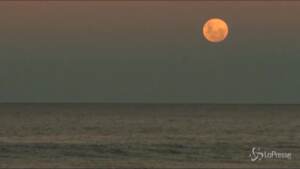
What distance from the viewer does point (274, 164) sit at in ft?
91.2

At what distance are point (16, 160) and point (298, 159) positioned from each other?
1328cm

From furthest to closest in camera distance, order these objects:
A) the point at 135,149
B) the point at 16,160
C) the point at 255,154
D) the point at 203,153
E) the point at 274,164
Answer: the point at 135,149 < the point at 203,153 < the point at 255,154 < the point at 16,160 < the point at 274,164

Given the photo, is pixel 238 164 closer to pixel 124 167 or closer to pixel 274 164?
pixel 274 164

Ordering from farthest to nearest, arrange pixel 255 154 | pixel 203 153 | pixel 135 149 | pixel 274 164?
pixel 135 149
pixel 203 153
pixel 255 154
pixel 274 164

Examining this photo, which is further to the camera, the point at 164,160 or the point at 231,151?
the point at 231,151

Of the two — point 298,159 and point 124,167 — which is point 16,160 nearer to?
point 124,167

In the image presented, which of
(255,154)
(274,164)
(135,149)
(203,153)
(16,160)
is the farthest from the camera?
(135,149)

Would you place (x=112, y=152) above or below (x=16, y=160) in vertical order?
above

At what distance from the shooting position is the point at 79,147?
127 feet

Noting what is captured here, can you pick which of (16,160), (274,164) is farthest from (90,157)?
(274,164)

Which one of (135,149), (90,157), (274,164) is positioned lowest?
(274,164)

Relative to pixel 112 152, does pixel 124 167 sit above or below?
below

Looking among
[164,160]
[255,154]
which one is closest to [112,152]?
[164,160]

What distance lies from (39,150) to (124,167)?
9.56m
